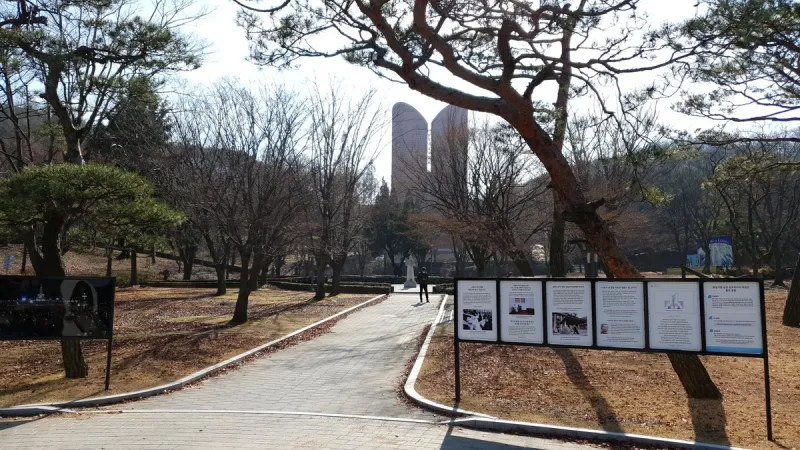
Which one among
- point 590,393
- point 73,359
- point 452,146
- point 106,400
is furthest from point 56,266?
point 452,146

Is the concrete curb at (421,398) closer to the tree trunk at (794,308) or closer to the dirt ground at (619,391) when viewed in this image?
the dirt ground at (619,391)

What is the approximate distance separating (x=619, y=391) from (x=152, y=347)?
32.4ft

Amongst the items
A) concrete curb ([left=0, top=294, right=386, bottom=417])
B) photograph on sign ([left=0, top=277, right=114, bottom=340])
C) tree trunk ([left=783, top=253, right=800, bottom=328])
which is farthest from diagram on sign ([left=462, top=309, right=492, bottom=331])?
tree trunk ([left=783, top=253, right=800, bottom=328])

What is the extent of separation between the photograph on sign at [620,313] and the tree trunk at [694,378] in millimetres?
1625

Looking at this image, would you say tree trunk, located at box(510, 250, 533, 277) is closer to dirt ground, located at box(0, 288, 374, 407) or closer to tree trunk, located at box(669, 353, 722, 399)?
dirt ground, located at box(0, 288, 374, 407)

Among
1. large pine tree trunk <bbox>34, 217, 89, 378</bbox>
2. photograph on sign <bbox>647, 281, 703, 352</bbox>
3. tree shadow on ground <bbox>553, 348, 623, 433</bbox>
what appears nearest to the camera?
photograph on sign <bbox>647, 281, 703, 352</bbox>

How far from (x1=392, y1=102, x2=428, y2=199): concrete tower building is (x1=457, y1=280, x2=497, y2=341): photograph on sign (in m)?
15.8

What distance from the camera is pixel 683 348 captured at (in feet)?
23.6

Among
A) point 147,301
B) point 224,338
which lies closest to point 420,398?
point 224,338

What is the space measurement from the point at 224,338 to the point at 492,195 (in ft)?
34.2

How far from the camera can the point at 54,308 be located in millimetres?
9250

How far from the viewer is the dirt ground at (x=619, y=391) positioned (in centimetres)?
720

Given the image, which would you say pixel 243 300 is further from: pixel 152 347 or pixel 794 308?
pixel 794 308

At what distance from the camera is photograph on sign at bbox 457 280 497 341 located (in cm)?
835
